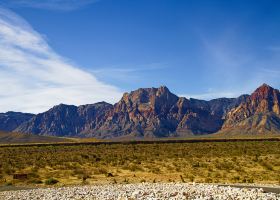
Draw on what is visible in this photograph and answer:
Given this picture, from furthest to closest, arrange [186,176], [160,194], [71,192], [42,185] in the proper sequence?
[186,176], [42,185], [71,192], [160,194]

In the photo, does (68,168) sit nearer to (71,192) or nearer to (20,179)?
(20,179)

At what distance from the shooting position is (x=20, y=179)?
4003 centimetres

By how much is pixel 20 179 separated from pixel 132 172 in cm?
1135

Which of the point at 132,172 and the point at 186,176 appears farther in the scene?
the point at 132,172

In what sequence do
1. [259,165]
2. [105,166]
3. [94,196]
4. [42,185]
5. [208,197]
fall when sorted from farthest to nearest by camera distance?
[105,166] → [259,165] → [42,185] → [94,196] → [208,197]

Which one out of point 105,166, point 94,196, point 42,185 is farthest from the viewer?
point 105,166

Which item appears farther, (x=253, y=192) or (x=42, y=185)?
(x=42, y=185)

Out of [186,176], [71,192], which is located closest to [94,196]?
[71,192]

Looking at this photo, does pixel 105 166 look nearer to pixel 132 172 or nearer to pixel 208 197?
pixel 132 172

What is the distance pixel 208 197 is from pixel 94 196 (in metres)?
8.02

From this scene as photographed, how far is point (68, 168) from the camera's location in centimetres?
5028

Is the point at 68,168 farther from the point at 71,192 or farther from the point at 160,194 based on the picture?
the point at 160,194

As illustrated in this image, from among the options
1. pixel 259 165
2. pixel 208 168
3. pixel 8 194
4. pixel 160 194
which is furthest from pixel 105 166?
pixel 160 194

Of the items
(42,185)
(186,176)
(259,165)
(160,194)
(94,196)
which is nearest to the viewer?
(160,194)
